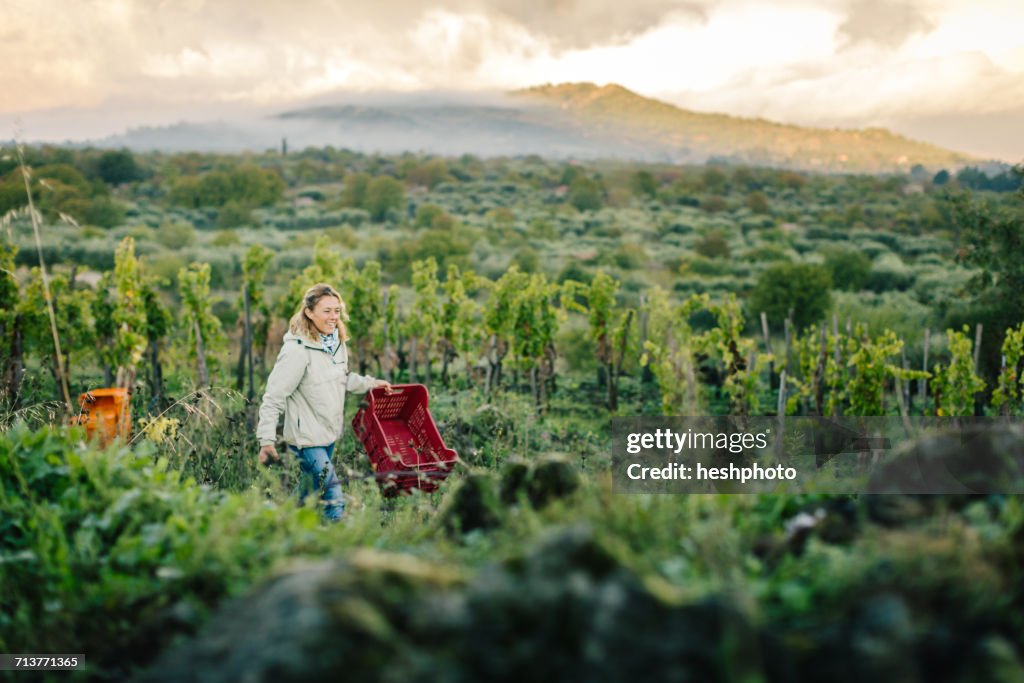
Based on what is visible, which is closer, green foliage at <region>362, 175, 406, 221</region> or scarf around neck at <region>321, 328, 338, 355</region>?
scarf around neck at <region>321, 328, 338, 355</region>

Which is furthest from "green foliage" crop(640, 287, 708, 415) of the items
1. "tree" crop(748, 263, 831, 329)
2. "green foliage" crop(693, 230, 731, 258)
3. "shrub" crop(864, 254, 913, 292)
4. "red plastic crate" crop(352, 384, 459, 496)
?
"green foliage" crop(693, 230, 731, 258)

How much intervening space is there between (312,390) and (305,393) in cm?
5

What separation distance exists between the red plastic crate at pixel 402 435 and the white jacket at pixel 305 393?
23.3 inches

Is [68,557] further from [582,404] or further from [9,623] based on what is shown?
[582,404]

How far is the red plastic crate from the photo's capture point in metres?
5.80

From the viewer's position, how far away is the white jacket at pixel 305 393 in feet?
17.0

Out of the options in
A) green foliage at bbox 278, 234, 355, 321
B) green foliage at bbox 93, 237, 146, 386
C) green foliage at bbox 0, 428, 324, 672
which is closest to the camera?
green foliage at bbox 0, 428, 324, 672

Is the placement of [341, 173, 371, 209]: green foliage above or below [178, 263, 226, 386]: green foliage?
above

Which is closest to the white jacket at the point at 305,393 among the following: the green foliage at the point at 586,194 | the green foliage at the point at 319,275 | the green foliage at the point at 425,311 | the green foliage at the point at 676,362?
the green foliage at the point at 676,362

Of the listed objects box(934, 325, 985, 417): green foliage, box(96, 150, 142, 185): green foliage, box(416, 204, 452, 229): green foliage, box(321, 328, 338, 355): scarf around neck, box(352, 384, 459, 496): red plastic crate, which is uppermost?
box(96, 150, 142, 185): green foliage

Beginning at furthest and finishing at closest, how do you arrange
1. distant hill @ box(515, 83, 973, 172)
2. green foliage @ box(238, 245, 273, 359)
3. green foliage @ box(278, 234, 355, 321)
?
distant hill @ box(515, 83, 973, 172), green foliage @ box(238, 245, 273, 359), green foliage @ box(278, 234, 355, 321)

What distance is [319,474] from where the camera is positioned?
5.35 metres

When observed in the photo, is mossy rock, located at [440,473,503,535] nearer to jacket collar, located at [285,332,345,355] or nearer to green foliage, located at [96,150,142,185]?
jacket collar, located at [285,332,345,355]

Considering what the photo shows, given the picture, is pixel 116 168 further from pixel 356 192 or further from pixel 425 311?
pixel 425 311
